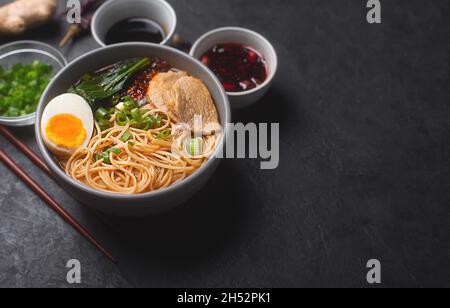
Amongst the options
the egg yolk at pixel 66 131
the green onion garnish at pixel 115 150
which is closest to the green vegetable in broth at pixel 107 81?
the egg yolk at pixel 66 131

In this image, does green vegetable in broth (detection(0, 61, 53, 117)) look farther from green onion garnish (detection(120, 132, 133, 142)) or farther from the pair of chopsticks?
green onion garnish (detection(120, 132, 133, 142))

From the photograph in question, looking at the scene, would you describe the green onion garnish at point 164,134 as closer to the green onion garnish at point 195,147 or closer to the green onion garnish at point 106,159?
the green onion garnish at point 195,147

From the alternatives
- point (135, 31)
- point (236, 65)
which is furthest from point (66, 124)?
point (236, 65)

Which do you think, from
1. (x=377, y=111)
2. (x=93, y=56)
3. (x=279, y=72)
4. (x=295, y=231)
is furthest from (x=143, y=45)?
(x=377, y=111)

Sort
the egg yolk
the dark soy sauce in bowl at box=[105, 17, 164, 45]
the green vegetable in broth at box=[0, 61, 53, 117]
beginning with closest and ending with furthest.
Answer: the egg yolk, the green vegetable in broth at box=[0, 61, 53, 117], the dark soy sauce in bowl at box=[105, 17, 164, 45]

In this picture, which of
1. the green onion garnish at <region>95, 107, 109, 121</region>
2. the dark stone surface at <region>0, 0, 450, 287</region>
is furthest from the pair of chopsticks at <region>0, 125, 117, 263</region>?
the green onion garnish at <region>95, 107, 109, 121</region>
